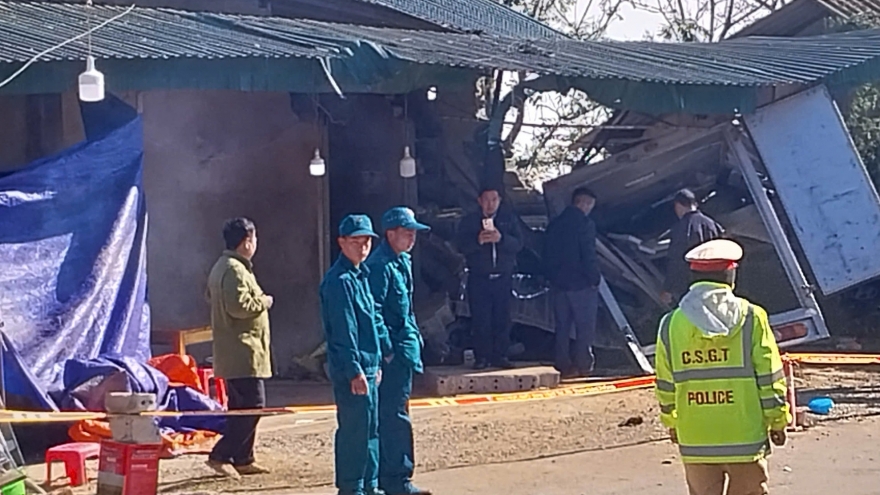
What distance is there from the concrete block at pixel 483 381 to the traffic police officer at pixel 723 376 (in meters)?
6.96

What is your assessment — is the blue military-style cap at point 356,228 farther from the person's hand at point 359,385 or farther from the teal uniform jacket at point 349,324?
the person's hand at point 359,385

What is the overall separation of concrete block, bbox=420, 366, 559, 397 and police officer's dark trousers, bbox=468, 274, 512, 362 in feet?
1.63

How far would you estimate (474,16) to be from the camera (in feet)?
64.4

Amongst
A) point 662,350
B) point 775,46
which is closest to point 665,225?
point 775,46

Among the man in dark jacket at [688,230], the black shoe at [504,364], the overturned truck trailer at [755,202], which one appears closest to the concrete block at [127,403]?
the black shoe at [504,364]

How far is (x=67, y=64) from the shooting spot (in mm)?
10727

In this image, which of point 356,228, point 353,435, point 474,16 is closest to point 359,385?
point 353,435

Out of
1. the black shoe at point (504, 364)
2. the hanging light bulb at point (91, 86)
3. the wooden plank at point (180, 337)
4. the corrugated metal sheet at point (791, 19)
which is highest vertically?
the corrugated metal sheet at point (791, 19)

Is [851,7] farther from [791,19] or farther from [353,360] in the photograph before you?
[353,360]

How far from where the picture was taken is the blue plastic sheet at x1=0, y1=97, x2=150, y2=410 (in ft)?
33.1

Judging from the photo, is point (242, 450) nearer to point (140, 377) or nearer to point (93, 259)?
point (140, 377)

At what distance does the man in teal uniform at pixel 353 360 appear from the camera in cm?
809

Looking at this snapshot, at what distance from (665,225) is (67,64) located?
8267 millimetres

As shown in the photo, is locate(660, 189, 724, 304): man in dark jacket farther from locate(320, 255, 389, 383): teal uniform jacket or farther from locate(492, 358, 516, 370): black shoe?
locate(320, 255, 389, 383): teal uniform jacket
